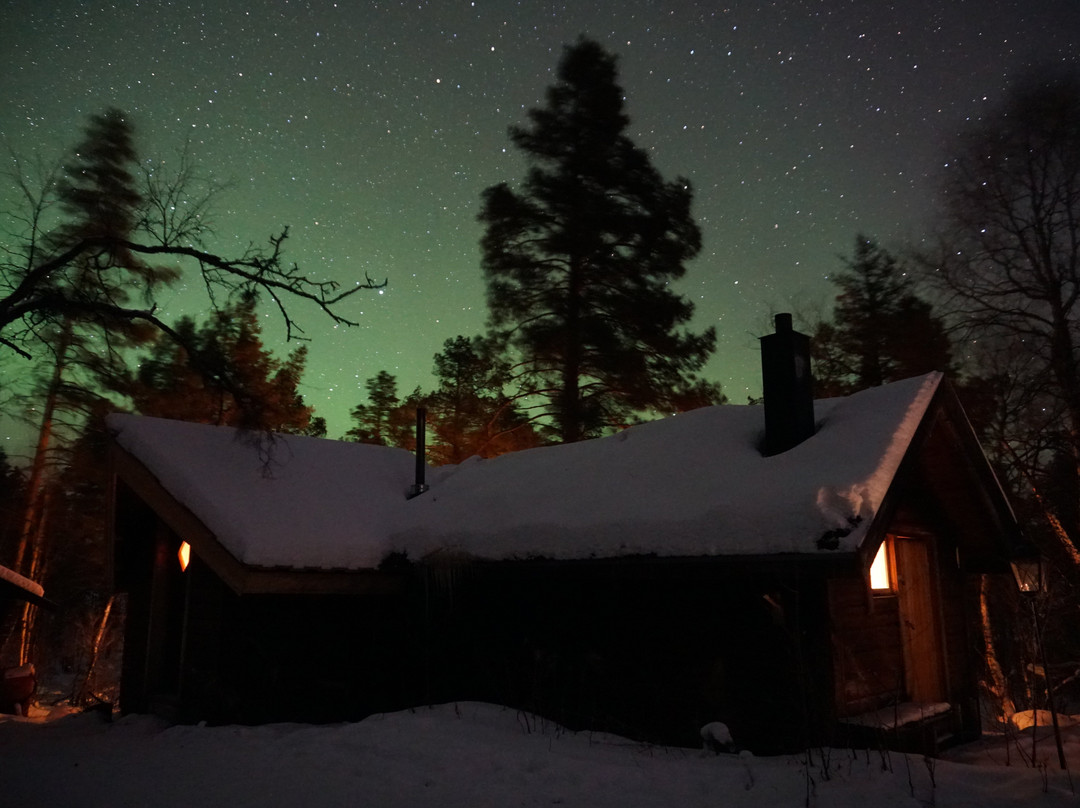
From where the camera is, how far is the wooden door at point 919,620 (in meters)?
8.88

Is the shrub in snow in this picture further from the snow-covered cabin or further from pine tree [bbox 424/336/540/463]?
pine tree [bbox 424/336/540/463]

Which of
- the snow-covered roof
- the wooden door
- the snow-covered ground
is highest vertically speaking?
the snow-covered roof

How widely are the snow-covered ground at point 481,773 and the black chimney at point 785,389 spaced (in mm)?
3183

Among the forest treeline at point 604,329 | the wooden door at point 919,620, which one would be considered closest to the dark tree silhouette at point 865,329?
the forest treeline at point 604,329

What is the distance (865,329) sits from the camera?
25.0 meters

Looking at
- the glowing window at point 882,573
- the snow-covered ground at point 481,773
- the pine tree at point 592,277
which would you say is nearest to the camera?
the snow-covered ground at point 481,773

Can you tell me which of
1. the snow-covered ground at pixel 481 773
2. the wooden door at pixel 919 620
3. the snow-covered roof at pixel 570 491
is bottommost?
the snow-covered ground at pixel 481 773

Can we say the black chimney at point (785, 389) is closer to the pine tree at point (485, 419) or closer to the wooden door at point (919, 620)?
the wooden door at point (919, 620)

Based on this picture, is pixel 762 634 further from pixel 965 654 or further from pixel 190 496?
pixel 190 496

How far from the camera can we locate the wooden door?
8.88m

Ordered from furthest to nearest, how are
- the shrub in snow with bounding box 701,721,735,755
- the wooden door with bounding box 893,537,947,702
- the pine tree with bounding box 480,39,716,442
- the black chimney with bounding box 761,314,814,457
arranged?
1. the pine tree with bounding box 480,39,716,442
2. the wooden door with bounding box 893,537,947,702
3. the black chimney with bounding box 761,314,814,457
4. the shrub in snow with bounding box 701,721,735,755

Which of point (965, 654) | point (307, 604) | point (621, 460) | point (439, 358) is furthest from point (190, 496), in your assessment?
point (439, 358)

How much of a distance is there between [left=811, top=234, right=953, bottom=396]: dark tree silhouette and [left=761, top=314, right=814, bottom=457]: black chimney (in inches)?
600

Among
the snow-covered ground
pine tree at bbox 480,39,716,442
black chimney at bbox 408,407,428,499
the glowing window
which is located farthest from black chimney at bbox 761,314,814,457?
pine tree at bbox 480,39,716,442
